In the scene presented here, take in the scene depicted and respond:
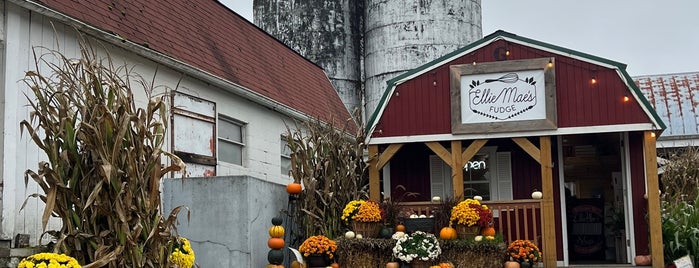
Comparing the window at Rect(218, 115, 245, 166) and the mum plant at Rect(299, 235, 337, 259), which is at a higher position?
the window at Rect(218, 115, 245, 166)

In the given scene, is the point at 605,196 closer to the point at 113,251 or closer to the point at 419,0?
the point at 419,0

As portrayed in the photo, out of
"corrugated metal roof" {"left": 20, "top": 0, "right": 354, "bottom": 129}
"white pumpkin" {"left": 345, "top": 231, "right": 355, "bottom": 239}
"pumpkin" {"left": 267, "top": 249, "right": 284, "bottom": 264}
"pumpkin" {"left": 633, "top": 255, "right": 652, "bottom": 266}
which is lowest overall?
"pumpkin" {"left": 633, "top": 255, "right": 652, "bottom": 266}

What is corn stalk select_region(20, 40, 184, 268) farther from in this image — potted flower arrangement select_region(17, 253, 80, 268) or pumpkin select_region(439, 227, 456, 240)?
pumpkin select_region(439, 227, 456, 240)

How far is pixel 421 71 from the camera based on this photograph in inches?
433

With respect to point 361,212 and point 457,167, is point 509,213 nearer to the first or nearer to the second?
point 457,167

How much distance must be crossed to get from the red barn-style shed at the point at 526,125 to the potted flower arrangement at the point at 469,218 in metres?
0.79

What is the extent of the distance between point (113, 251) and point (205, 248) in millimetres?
3223

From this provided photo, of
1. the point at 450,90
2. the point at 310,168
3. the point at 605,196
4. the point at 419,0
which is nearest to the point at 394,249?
the point at 310,168

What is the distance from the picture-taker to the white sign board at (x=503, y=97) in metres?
10.4

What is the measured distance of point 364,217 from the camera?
9883mm

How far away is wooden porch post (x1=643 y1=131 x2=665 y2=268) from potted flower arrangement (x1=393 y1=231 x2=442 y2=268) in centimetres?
307

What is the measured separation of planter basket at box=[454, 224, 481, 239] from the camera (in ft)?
31.7

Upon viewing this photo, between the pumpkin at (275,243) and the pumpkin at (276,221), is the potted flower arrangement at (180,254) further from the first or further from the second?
the pumpkin at (276,221)

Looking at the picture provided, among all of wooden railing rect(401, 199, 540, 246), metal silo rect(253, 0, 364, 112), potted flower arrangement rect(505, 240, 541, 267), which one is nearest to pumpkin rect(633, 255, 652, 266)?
wooden railing rect(401, 199, 540, 246)
